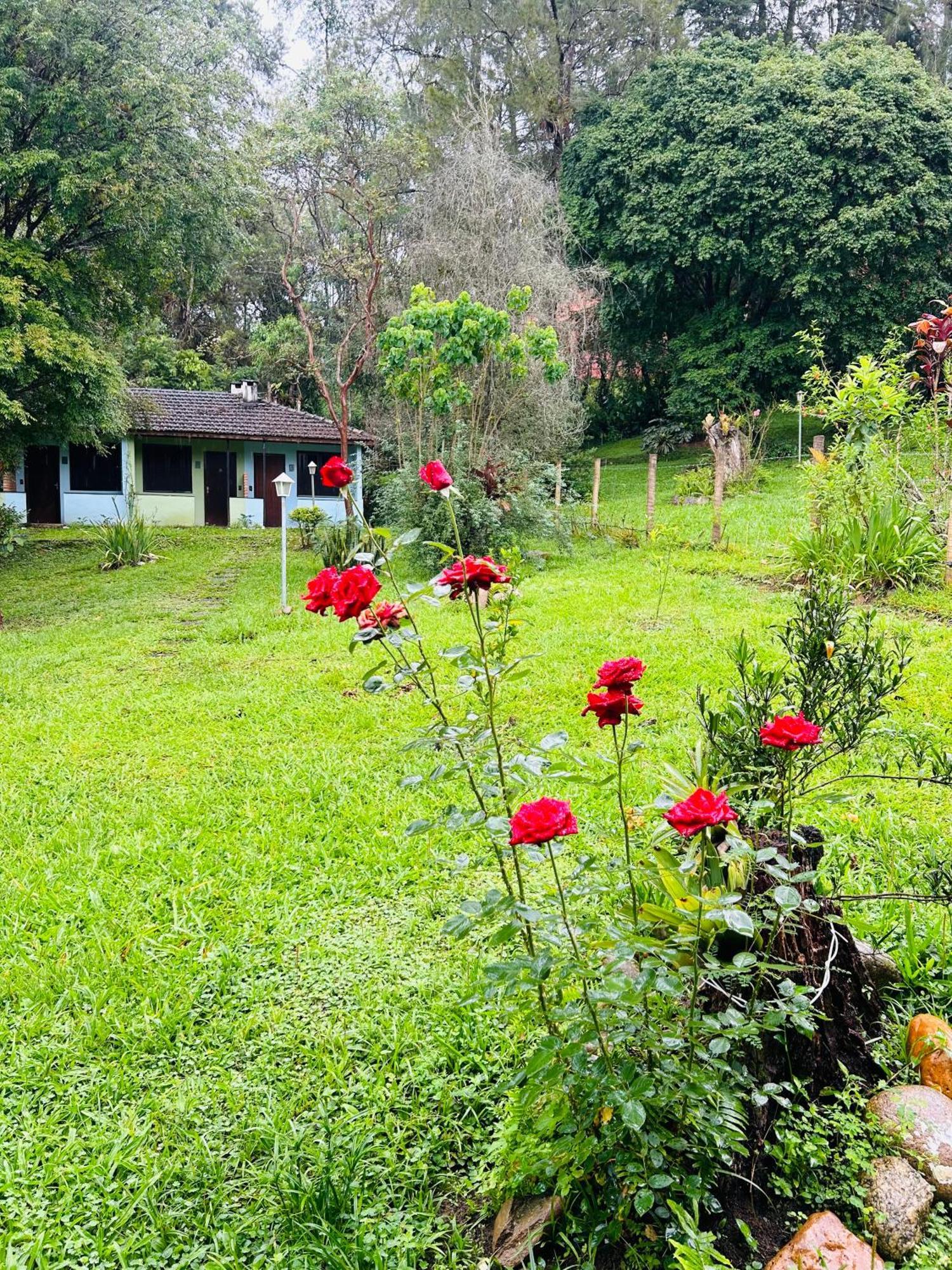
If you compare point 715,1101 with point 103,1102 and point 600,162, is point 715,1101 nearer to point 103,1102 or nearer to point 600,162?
point 103,1102

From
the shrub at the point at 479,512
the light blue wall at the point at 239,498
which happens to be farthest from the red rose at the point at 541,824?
the light blue wall at the point at 239,498

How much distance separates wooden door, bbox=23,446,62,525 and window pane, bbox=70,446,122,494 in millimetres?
346

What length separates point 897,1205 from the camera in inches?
65.0

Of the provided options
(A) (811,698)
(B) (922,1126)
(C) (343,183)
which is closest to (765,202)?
(C) (343,183)

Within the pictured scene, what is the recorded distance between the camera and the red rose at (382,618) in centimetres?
178

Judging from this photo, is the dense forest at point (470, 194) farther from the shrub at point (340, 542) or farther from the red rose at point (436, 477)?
the red rose at point (436, 477)

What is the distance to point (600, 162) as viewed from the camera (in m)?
21.0

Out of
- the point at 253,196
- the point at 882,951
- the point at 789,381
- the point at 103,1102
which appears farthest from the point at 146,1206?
the point at 789,381

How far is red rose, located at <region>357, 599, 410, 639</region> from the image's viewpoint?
1.78 metres

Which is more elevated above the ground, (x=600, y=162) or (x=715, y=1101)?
(x=600, y=162)

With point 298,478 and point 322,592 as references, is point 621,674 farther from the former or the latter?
point 298,478

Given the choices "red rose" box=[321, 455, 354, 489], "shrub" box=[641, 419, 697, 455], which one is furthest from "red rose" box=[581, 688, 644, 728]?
"shrub" box=[641, 419, 697, 455]

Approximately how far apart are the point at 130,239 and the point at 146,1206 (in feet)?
38.4

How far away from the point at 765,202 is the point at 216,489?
1388cm
